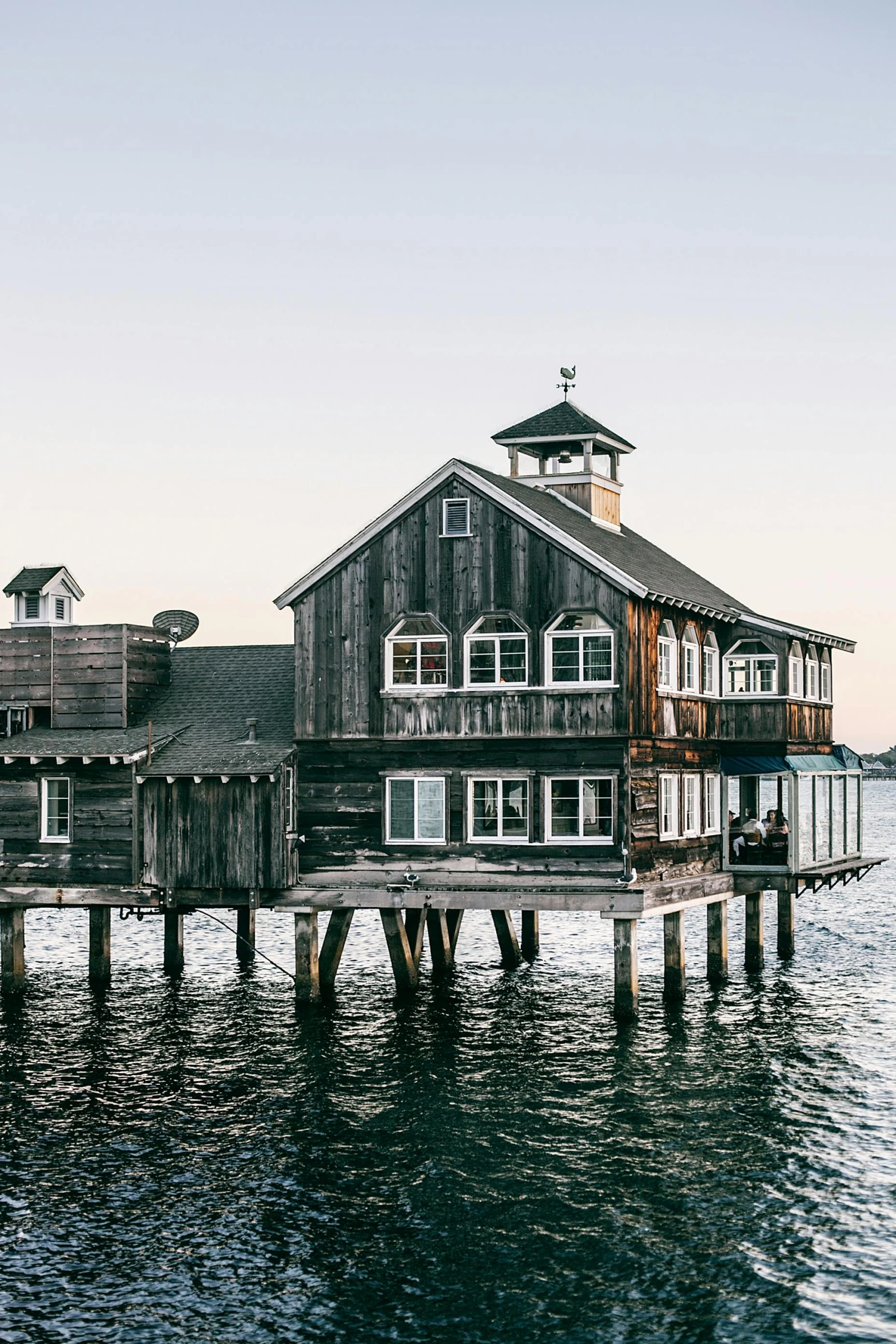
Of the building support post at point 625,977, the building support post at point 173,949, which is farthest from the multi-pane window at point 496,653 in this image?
the building support post at point 173,949

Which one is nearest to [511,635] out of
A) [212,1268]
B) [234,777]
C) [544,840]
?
[544,840]

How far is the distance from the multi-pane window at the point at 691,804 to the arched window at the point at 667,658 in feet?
9.59

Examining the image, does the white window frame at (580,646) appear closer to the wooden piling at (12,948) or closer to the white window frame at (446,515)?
the white window frame at (446,515)

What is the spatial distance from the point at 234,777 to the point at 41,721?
7.34 m

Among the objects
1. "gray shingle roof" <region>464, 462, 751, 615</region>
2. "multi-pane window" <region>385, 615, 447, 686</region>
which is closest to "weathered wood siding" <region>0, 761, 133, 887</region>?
"multi-pane window" <region>385, 615, 447, 686</region>

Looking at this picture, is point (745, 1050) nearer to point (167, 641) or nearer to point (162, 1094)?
point (162, 1094)

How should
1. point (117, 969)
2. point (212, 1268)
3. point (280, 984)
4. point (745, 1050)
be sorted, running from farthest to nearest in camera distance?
point (117, 969), point (280, 984), point (745, 1050), point (212, 1268)

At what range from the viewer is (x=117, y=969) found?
1917 inches

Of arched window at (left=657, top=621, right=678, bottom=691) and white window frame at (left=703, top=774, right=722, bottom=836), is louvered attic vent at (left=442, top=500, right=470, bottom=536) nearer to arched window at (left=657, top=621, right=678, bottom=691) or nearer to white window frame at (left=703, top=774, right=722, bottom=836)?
arched window at (left=657, top=621, right=678, bottom=691)

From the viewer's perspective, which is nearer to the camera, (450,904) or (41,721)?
(450,904)

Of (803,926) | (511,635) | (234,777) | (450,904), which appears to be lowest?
(803,926)

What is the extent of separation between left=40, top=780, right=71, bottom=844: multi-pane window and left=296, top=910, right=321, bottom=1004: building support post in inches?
269

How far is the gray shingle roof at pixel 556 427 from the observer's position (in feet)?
143

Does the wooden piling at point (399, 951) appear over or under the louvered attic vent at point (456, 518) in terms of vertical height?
under
